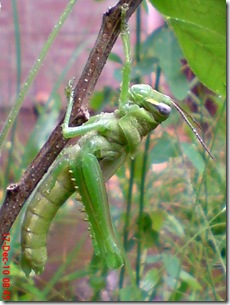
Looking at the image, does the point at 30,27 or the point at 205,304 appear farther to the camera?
the point at 30,27

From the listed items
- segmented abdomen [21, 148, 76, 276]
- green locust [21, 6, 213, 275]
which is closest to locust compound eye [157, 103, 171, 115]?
green locust [21, 6, 213, 275]

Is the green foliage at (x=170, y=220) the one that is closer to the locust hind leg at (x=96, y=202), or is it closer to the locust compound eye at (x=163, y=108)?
the locust compound eye at (x=163, y=108)

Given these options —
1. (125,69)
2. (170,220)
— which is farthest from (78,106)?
(170,220)

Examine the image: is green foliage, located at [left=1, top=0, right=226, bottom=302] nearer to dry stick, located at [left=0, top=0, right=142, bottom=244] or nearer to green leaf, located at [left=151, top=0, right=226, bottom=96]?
green leaf, located at [left=151, top=0, right=226, bottom=96]

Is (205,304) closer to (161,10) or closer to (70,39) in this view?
(161,10)

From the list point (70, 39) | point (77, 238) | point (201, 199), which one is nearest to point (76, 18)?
point (70, 39)
